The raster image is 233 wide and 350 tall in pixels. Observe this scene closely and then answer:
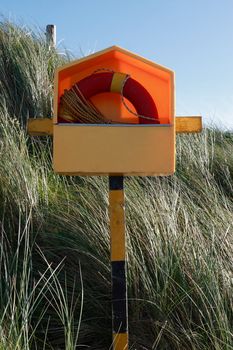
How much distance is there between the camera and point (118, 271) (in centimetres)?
233

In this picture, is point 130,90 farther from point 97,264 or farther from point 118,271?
point 97,264

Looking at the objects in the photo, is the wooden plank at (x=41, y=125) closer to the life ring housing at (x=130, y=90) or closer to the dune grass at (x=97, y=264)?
the life ring housing at (x=130, y=90)

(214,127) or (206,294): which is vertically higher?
(214,127)

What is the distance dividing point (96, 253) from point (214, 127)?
4.04 m

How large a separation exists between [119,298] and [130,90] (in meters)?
0.91

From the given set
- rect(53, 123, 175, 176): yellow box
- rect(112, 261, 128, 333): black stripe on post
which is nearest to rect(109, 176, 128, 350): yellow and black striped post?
rect(112, 261, 128, 333): black stripe on post

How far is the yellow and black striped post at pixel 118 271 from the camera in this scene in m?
2.31

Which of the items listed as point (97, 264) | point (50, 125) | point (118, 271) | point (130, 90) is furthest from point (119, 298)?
point (130, 90)

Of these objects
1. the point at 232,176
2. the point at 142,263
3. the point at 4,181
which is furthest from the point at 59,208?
the point at 232,176

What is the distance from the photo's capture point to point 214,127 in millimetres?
6527

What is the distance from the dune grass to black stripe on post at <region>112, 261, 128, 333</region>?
17 centimetres

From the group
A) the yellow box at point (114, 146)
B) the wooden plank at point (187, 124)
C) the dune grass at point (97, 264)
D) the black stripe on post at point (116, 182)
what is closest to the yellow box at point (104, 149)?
the yellow box at point (114, 146)

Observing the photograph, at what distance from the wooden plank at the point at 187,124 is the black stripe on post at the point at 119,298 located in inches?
25.9

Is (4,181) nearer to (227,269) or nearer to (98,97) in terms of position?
(98,97)
